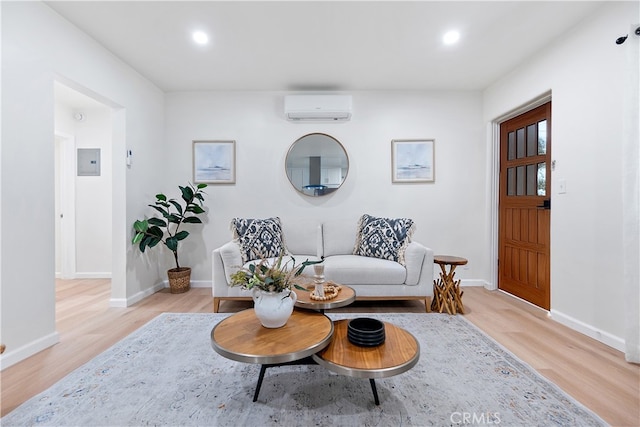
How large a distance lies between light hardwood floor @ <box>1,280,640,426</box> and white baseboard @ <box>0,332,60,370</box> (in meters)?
0.04

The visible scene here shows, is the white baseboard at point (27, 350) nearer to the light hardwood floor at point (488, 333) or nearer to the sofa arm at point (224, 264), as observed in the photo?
the light hardwood floor at point (488, 333)

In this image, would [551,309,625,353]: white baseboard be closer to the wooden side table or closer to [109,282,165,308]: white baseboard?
the wooden side table

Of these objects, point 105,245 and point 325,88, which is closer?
point 325,88

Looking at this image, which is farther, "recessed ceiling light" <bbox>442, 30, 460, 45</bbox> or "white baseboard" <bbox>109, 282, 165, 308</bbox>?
"white baseboard" <bbox>109, 282, 165, 308</bbox>

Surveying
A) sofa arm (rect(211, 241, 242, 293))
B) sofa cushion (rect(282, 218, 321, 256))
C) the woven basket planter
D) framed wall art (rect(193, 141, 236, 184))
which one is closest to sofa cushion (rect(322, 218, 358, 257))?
sofa cushion (rect(282, 218, 321, 256))

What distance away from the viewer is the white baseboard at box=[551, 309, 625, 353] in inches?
79.4

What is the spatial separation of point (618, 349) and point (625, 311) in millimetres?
326

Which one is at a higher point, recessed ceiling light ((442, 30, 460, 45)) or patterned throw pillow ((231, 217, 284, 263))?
recessed ceiling light ((442, 30, 460, 45))

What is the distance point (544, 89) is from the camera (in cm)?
270

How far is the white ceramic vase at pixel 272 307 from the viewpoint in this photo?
1456 mm

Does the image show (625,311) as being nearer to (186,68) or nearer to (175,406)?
(175,406)

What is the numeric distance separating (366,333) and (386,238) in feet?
5.86

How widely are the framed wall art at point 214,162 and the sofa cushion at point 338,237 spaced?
4.72ft

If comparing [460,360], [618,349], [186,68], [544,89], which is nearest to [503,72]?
[544,89]
